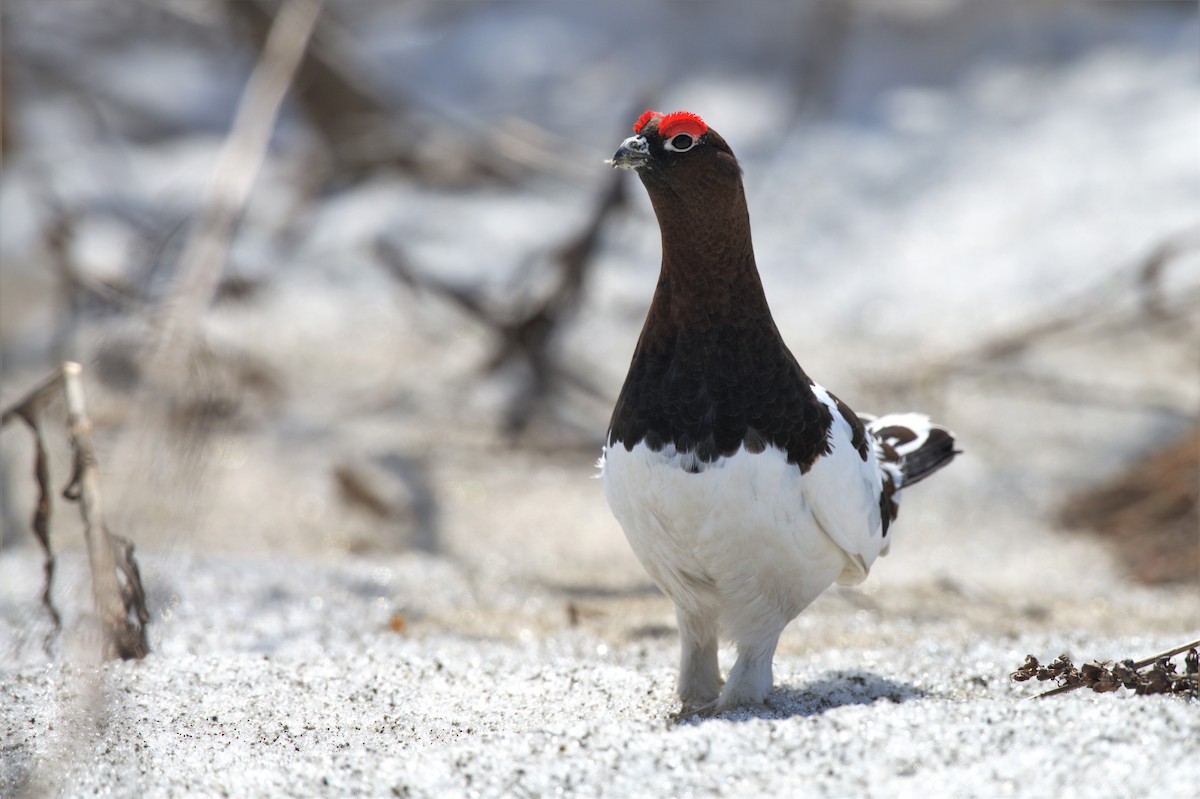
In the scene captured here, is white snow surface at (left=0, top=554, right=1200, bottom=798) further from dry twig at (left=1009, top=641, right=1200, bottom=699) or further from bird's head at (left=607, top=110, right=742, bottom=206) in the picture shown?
bird's head at (left=607, top=110, right=742, bottom=206)

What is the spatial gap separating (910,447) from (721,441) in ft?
3.03

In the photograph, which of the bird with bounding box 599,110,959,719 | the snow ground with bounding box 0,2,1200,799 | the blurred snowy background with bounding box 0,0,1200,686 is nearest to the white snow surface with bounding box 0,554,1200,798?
the snow ground with bounding box 0,2,1200,799

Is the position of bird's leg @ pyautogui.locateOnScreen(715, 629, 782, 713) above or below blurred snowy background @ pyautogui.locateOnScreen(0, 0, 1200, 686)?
below

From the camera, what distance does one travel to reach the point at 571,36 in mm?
8117

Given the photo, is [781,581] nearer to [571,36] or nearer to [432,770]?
[432,770]

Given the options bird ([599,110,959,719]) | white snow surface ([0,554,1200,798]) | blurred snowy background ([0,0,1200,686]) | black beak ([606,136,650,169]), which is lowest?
white snow surface ([0,554,1200,798])

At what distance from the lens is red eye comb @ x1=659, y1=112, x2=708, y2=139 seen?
2.30 meters

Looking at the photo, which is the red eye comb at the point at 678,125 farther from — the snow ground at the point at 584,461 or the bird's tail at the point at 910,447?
the snow ground at the point at 584,461

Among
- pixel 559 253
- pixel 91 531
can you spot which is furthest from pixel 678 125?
pixel 559 253

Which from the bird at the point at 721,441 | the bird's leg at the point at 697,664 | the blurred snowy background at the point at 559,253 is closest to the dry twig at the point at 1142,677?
the bird at the point at 721,441

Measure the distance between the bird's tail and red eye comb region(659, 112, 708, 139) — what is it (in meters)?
1.03

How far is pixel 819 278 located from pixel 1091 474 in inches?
79.4

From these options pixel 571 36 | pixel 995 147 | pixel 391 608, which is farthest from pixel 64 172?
pixel 995 147

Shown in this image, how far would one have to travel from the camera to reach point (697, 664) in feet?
8.56
